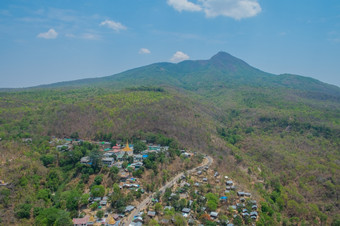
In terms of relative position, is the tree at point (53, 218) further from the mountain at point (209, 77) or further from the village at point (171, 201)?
the mountain at point (209, 77)

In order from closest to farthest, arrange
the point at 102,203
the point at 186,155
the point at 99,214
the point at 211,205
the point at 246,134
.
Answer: the point at 99,214 → the point at 102,203 → the point at 211,205 → the point at 186,155 → the point at 246,134

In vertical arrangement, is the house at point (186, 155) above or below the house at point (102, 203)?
above

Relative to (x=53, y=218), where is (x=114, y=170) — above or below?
above

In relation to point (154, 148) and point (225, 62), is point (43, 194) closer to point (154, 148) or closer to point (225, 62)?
point (154, 148)

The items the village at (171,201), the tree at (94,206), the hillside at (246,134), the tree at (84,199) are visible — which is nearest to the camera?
the village at (171,201)

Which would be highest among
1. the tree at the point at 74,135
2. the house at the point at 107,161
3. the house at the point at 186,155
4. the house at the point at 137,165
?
the tree at the point at 74,135

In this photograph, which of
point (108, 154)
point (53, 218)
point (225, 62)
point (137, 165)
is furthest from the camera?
point (225, 62)

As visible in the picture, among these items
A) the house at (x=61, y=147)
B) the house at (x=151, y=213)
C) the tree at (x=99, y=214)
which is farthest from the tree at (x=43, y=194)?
the house at (x=151, y=213)

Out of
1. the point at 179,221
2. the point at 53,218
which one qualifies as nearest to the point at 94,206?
the point at 53,218

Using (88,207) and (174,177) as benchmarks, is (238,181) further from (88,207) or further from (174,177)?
(88,207)
